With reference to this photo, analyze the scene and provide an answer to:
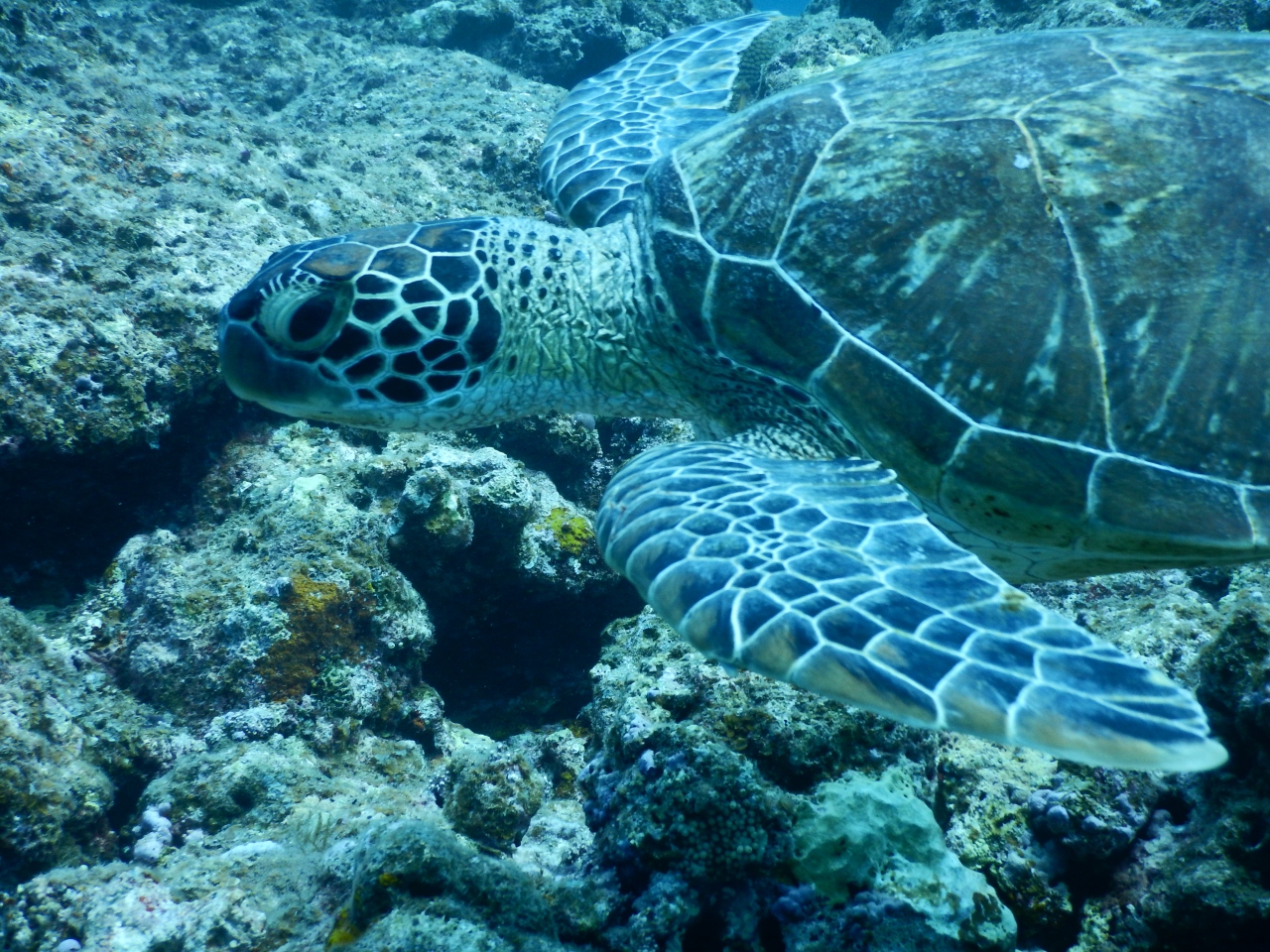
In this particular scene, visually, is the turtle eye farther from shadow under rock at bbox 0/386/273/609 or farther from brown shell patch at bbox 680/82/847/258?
brown shell patch at bbox 680/82/847/258

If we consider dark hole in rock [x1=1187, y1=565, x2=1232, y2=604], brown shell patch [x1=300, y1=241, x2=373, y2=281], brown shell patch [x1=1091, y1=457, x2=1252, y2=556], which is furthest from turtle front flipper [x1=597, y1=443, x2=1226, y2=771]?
dark hole in rock [x1=1187, y1=565, x2=1232, y2=604]

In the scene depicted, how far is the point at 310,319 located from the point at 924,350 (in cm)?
164

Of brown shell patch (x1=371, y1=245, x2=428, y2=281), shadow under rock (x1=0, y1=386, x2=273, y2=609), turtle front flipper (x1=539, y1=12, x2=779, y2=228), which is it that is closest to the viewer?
brown shell patch (x1=371, y1=245, x2=428, y2=281)

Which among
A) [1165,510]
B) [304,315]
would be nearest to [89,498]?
[304,315]

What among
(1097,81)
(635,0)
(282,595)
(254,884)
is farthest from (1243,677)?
(635,0)

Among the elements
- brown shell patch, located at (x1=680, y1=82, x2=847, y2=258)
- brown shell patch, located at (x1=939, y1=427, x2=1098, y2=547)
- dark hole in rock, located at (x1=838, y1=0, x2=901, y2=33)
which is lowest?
brown shell patch, located at (x1=939, y1=427, x2=1098, y2=547)

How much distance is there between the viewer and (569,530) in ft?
8.66

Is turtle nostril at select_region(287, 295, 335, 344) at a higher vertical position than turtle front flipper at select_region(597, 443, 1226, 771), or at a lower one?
higher

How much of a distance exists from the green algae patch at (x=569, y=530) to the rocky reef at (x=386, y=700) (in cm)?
1

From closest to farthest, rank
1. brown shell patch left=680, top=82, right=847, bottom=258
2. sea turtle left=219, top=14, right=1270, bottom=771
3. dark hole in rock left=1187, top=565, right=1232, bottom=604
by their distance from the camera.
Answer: sea turtle left=219, top=14, right=1270, bottom=771 < brown shell patch left=680, top=82, right=847, bottom=258 < dark hole in rock left=1187, top=565, right=1232, bottom=604

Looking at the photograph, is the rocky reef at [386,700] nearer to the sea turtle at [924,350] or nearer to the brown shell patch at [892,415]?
the sea turtle at [924,350]

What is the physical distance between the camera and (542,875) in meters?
1.63

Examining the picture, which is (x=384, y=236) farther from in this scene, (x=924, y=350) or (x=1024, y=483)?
(x=1024, y=483)

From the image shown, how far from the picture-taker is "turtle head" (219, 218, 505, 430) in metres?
1.92
